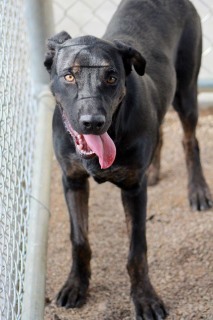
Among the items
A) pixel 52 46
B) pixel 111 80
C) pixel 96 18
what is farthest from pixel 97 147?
pixel 96 18

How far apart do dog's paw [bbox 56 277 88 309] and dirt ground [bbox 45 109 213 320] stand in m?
0.03

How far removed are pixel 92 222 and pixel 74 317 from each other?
0.82 m

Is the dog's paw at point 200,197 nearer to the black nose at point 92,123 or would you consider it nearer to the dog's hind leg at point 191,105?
the dog's hind leg at point 191,105

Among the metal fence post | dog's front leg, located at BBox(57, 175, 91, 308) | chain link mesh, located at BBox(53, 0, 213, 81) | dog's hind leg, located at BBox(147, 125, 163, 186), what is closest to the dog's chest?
dog's front leg, located at BBox(57, 175, 91, 308)

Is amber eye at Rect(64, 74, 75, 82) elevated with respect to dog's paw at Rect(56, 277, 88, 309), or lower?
elevated

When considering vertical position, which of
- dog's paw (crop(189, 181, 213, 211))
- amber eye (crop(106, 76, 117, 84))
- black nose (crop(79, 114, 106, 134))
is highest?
amber eye (crop(106, 76, 117, 84))

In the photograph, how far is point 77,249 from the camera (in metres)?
3.89

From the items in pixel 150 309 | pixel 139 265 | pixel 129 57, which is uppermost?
pixel 129 57

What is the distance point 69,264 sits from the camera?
4191 mm

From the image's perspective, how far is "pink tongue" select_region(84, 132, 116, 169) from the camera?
3.22 meters

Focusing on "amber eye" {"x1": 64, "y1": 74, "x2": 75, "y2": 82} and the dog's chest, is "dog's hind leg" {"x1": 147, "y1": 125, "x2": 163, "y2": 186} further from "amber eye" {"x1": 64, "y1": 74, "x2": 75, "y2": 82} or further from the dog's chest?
"amber eye" {"x1": 64, "y1": 74, "x2": 75, "y2": 82}

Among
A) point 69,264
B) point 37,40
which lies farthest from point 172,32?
point 69,264

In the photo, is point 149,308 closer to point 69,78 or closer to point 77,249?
point 77,249

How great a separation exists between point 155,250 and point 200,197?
52cm
